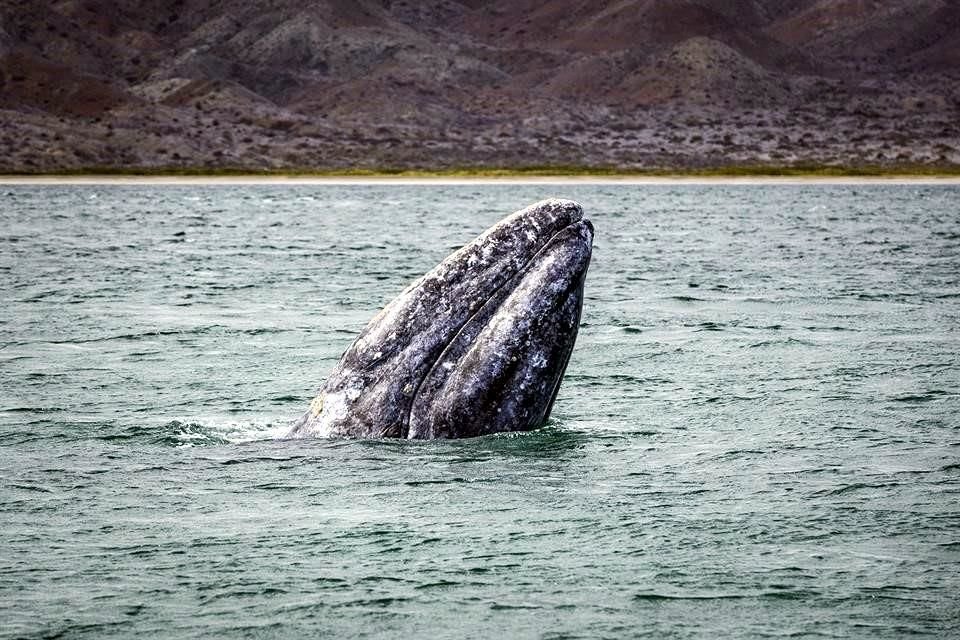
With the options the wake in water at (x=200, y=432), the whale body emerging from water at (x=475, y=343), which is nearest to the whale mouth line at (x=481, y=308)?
the whale body emerging from water at (x=475, y=343)

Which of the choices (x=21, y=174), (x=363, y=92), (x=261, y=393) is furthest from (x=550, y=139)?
(x=261, y=393)

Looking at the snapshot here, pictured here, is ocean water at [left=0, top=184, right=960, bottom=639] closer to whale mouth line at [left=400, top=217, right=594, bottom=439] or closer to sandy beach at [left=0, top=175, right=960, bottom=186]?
whale mouth line at [left=400, top=217, right=594, bottom=439]

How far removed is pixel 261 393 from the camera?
54.4 feet

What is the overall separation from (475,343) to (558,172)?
116 metres

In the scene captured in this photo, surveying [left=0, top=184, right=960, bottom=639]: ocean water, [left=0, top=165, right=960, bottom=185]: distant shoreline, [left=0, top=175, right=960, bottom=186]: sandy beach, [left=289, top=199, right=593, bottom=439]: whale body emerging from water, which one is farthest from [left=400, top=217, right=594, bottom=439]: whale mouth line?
[left=0, top=165, right=960, bottom=185]: distant shoreline

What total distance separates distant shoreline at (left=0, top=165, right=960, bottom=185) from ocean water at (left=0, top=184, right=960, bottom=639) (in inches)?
3717

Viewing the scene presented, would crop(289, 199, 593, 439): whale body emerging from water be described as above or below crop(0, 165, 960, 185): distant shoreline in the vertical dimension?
above

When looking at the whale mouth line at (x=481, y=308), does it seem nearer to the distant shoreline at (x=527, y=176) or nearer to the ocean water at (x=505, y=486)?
the ocean water at (x=505, y=486)

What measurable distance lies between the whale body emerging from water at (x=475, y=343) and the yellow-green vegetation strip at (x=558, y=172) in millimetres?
113464

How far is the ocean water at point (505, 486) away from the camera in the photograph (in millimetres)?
8969

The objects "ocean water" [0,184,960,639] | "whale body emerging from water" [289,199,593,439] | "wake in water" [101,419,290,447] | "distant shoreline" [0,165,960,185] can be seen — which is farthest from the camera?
"distant shoreline" [0,165,960,185]

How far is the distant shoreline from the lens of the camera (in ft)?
392

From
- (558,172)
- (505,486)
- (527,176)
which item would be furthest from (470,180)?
(505,486)

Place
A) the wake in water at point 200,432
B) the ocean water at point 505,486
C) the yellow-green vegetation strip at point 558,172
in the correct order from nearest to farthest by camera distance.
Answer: the ocean water at point 505,486 → the wake in water at point 200,432 → the yellow-green vegetation strip at point 558,172
